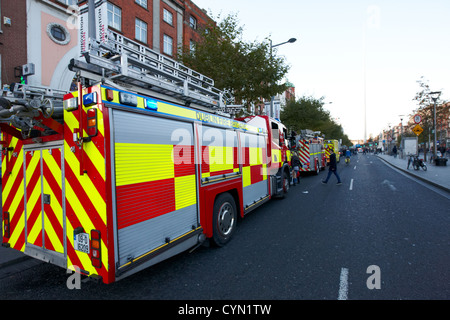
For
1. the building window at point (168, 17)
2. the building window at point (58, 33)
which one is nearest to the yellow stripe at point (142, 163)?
the building window at point (58, 33)

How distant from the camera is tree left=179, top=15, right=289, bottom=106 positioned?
11.6 metres

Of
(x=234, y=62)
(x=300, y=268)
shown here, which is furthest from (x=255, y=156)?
(x=234, y=62)

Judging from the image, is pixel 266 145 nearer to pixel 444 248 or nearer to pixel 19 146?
pixel 444 248

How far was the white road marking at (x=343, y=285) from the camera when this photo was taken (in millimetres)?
2807

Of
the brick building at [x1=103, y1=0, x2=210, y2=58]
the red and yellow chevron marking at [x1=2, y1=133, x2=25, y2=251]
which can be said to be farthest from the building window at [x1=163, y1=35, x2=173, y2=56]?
the red and yellow chevron marking at [x1=2, y1=133, x2=25, y2=251]

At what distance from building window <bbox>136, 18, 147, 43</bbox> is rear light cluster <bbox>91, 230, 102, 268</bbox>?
659 inches

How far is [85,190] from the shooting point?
8.42 ft

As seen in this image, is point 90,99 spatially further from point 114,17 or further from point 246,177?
point 114,17

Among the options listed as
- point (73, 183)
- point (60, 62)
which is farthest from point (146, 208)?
point (60, 62)

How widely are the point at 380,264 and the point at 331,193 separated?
597 centimetres

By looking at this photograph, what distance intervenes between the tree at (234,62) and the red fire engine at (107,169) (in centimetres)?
799

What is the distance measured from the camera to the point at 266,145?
6898 millimetres

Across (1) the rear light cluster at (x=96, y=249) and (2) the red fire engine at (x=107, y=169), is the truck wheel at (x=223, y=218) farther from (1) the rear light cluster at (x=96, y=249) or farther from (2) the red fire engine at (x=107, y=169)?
(1) the rear light cluster at (x=96, y=249)

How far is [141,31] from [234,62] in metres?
8.67
